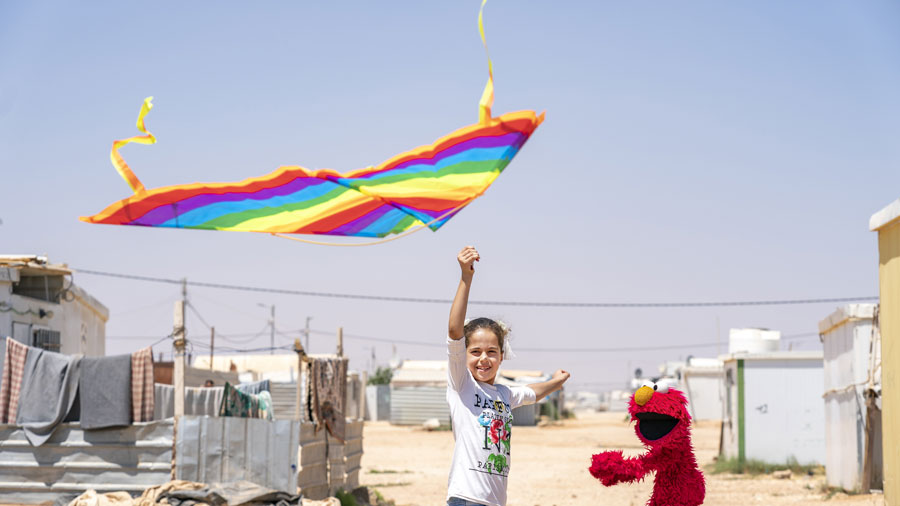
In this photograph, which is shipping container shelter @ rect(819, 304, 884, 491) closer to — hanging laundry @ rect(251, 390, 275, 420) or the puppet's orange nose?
hanging laundry @ rect(251, 390, 275, 420)

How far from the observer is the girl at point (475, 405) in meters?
4.52

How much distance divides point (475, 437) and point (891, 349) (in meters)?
5.56

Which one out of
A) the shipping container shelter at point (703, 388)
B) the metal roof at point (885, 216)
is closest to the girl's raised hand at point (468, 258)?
the metal roof at point (885, 216)

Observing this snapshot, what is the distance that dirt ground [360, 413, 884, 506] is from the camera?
51.9 feet

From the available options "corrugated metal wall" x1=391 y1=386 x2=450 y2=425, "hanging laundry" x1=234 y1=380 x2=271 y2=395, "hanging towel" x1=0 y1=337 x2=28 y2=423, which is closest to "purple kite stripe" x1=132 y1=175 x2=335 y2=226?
"hanging towel" x1=0 y1=337 x2=28 y2=423

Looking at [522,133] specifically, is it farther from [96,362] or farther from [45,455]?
[45,455]

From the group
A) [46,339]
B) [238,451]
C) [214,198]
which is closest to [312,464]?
[238,451]

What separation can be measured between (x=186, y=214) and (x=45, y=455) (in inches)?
229

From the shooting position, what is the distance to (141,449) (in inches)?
448

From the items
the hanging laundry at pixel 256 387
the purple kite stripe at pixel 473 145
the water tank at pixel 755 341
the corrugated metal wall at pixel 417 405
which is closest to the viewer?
the purple kite stripe at pixel 473 145

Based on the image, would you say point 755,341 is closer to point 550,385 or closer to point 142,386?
point 142,386

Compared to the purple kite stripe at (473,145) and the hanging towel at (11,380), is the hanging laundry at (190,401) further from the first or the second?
the purple kite stripe at (473,145)

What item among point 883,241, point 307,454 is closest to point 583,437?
point 307,454

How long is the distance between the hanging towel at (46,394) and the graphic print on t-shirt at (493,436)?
8089 mm
